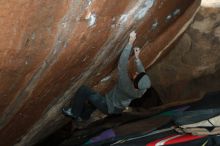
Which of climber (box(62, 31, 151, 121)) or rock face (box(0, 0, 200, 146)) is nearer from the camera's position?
rock face (box(0, 0, 200, 146))

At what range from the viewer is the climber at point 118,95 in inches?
140

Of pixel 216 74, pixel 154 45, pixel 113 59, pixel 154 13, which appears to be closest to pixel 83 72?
pixel 113 59

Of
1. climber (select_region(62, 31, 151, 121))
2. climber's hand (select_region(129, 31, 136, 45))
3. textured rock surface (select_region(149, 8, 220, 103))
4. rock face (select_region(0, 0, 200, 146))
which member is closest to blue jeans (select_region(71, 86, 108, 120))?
climber (select_region(62, 31, 151, 121))

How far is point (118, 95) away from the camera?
3.88 metres

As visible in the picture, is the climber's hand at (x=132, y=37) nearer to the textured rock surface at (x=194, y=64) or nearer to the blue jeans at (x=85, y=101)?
the blue jeans at (x=85, y=101)

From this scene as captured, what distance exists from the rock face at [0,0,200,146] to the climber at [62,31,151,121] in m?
0.11

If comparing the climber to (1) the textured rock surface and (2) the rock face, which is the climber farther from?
(1) the textured rock surface

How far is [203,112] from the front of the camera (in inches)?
132

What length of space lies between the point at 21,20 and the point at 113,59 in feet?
5.49

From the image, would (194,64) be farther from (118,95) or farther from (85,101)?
(85,101)

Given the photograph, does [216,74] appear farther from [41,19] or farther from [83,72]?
[41,19]

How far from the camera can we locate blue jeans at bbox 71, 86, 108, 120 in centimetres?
389

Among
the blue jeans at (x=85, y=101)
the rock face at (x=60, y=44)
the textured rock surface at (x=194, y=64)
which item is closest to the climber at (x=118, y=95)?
the blue jeans at (x=85, y=101)

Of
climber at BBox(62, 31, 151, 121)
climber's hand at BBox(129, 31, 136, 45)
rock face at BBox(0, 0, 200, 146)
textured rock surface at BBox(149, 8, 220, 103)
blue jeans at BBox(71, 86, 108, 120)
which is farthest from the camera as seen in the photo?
textured rock surface at BBox(149, 8, 220, 103)
